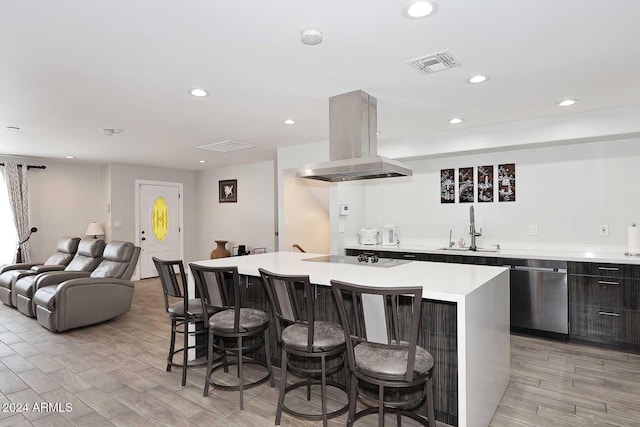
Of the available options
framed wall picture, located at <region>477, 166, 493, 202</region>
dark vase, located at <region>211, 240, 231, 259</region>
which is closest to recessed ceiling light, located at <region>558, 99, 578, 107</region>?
framed wall picture, located at <region>477, 166, 493, 202</region>

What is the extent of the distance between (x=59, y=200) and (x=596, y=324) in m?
8.41

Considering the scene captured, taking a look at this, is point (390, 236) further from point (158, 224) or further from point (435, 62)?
point (158, 224)

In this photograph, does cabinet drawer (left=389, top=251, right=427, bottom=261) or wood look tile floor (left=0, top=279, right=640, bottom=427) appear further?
cabinet drawer (left=389, top=251, right=427, bottom=261)

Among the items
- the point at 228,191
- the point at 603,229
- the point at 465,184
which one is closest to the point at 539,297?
the point at 603,229

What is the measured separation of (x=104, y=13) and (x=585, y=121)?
428 cm

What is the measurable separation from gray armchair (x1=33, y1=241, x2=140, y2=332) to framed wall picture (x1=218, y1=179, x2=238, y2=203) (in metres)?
2.98

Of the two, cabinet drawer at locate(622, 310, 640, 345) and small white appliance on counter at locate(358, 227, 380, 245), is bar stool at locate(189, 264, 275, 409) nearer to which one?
small white appliance on counter at locate(358, 227, 380, 245)

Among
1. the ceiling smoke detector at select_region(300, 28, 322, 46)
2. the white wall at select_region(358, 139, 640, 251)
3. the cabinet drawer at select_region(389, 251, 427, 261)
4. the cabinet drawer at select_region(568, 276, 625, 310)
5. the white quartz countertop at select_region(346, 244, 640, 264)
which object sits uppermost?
the ceiling smoke detector at select_region(300, 28, 322, 46)

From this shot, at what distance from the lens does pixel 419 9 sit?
193 centimetres

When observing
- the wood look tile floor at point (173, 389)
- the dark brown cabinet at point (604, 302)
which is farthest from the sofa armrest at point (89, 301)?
the dark brown cabinet at point (604, 302)

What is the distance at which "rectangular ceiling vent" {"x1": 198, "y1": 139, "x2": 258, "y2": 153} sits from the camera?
17.4 ft

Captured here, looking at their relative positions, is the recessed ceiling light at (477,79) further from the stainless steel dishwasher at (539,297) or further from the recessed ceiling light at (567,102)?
the stainless steel dishwasher at (539,297)

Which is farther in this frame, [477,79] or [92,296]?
[92,296]

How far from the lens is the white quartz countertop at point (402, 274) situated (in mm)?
2115
